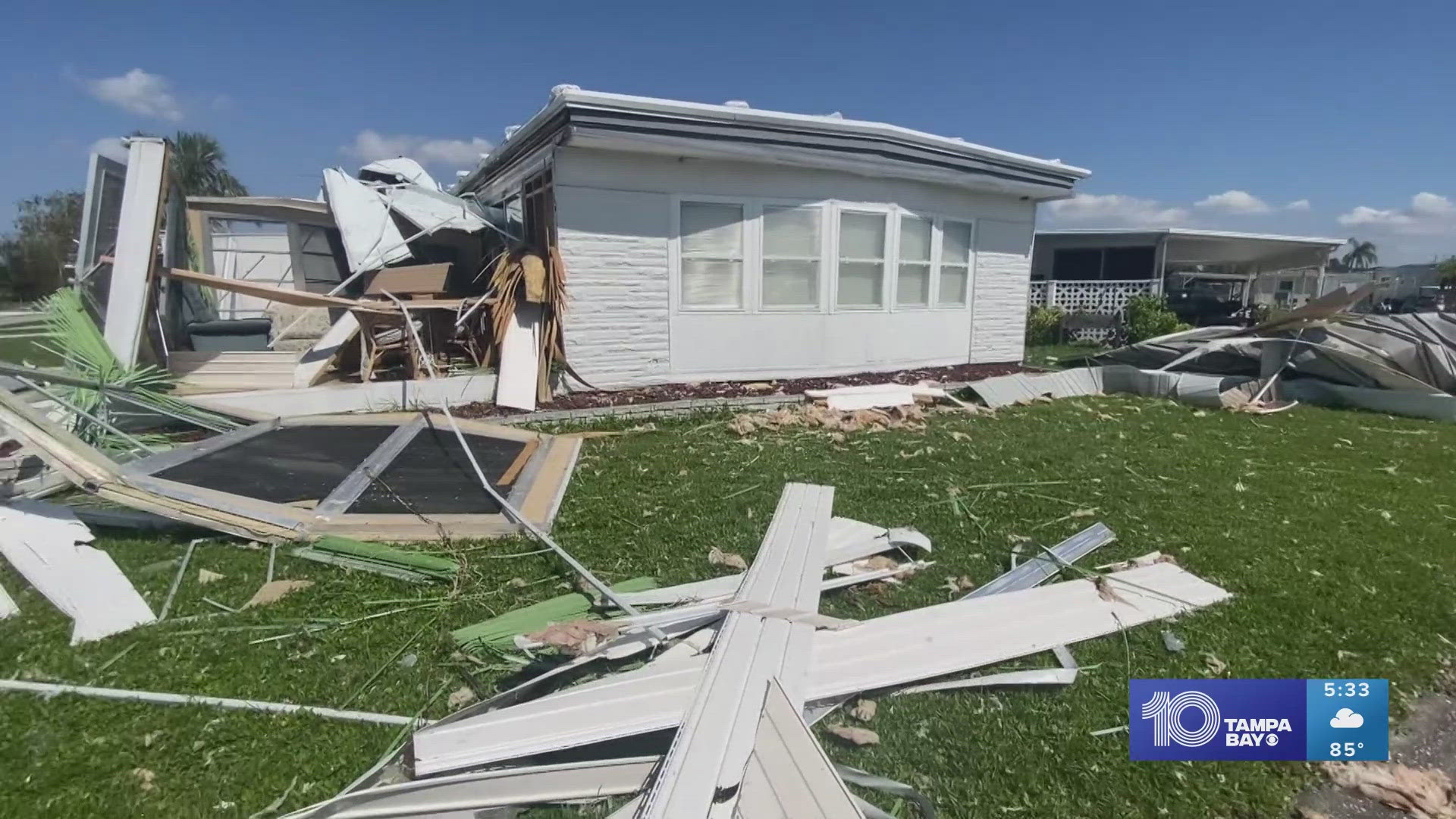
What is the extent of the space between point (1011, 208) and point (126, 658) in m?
10.9

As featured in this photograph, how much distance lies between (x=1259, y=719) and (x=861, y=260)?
718 cm

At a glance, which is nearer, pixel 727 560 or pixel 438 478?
pixel 727 560

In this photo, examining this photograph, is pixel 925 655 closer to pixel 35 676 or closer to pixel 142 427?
pixel 35 676

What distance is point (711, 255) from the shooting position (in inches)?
316

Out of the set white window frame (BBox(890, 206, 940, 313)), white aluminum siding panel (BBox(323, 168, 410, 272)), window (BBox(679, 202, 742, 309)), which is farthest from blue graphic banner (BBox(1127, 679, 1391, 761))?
white aluminum siding panel (BBox(323, 168, 410, 272))

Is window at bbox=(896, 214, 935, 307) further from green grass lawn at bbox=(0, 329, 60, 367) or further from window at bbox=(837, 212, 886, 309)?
green grass lawn at bbox=(0, 329, 60, 367)

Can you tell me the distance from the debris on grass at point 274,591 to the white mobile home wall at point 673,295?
15.3 ft

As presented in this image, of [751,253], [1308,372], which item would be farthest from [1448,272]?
[751,253]

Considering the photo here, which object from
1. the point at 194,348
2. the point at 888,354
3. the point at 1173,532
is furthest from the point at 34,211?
the point at 1173,532

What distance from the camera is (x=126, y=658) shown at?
8.28 ft

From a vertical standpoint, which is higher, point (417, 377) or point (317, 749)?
point (417, 377)

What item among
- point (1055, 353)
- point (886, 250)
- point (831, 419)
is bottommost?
point (831, 419)

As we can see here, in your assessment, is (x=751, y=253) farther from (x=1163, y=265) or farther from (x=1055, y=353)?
(x=1163, y=265)

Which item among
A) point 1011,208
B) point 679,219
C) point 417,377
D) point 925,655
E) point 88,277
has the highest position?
point 1011,208
